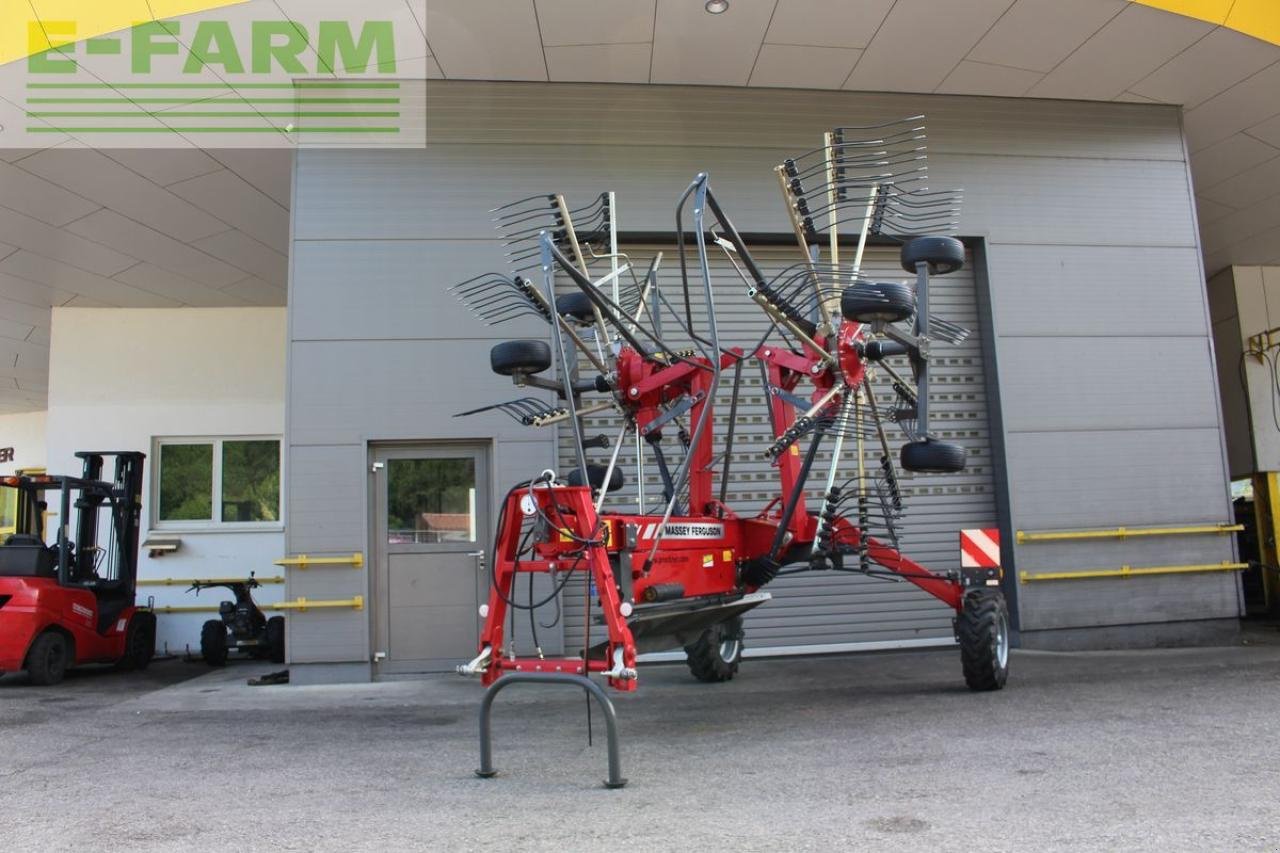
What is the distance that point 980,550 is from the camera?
6.49 m

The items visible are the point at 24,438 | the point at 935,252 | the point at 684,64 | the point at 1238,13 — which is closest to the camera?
the point at 935,252

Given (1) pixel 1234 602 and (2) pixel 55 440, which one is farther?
(2) pixel 55 440

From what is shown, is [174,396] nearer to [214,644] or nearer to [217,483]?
[217,483]

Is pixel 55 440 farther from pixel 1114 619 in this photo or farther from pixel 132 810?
pixel 1114 619

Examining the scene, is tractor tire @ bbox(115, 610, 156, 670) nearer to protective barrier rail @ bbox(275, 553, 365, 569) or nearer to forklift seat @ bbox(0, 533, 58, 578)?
forklift seat @ bbox(0, 533, 58, 578)

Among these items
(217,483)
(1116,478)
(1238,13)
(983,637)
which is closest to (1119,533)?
(1116,478)

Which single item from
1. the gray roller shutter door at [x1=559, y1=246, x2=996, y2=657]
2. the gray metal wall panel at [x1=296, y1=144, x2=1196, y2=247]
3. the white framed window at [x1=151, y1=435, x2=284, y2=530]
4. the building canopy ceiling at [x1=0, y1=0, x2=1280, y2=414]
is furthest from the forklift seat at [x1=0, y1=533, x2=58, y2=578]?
the gray roller shutter door at [x1=559, y1=246, x2=996, y2=657]

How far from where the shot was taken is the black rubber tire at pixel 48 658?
8359mm

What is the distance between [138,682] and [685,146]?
22.7 feet

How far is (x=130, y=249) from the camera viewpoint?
1093 centimetres

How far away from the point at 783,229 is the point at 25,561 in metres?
7.52

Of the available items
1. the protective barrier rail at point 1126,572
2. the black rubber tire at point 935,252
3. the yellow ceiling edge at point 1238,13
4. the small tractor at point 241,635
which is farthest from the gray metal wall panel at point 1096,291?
the small tractor at point 241,635

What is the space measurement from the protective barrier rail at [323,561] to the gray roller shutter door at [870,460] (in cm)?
182

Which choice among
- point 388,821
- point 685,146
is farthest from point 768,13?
point 388,821
